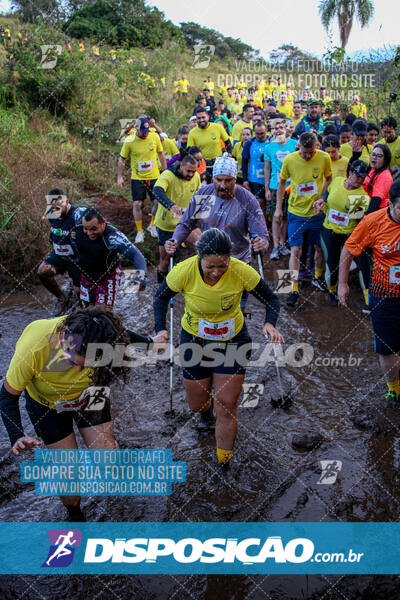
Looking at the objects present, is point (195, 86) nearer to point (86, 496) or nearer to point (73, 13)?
point (73, 13)

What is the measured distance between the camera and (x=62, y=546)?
11.5 ft

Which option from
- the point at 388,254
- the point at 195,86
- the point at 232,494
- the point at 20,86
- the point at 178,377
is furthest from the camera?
the point at 195,86

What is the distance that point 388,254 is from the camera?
4129 mm

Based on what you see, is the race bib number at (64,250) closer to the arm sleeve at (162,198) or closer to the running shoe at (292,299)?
the arm sleeve at (162,198)

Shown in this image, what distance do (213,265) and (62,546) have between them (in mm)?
2350

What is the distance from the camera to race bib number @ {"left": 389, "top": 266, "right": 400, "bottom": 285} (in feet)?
13.6

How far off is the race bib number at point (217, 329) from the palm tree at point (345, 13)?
83.9 feet

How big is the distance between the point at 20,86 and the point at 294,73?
1945 centimetres

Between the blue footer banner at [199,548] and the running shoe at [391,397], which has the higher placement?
the running shoe at [391,397]

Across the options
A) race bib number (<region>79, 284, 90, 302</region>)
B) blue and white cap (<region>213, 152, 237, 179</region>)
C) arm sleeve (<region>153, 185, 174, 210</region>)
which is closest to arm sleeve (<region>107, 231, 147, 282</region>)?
race bib number (<region>79, 284, 90, 302</region>)

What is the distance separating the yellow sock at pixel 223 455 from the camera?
397 cm

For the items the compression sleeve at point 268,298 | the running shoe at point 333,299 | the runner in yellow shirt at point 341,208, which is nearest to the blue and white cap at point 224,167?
the compression sleeve at point 268,298

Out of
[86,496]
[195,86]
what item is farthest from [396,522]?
[195,86]

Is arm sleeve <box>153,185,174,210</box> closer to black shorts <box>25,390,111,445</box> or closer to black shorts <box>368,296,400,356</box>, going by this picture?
black shorts <box>368,296,400,356</box>
